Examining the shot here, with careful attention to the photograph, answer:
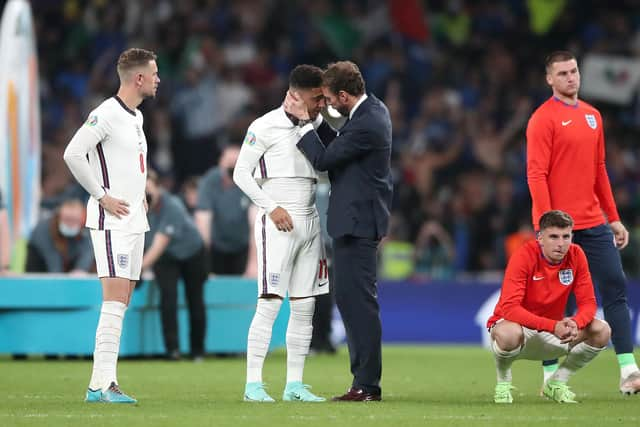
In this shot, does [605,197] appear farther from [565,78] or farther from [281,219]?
[281,219]

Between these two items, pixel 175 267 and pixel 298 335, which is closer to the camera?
pixel 298 335

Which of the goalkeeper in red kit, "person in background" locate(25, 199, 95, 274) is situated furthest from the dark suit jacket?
"person in background" locate(25, 199, 95, 274)

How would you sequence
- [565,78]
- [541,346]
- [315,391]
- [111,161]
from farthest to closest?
[315,391]
[565,78]
[541,346]
[111,161]

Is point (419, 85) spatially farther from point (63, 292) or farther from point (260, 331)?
point (260, 331)

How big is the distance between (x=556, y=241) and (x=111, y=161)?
9.48ft

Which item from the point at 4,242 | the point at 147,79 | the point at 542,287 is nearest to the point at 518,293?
the point at 542,287

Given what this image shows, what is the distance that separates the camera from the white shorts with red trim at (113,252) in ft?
26.7

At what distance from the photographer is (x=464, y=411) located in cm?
782


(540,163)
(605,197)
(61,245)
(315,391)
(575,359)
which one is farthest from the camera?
(61,245)

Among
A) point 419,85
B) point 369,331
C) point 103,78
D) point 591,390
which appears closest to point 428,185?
point 419,85

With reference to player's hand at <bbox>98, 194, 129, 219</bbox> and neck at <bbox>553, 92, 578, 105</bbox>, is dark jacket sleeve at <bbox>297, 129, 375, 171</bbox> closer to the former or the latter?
player's hand at <bbox>98, 194, 129, 219</bbox>

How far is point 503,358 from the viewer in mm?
8352

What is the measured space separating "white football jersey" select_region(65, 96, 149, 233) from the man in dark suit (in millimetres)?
1088

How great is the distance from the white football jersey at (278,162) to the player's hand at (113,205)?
2.54 feet
